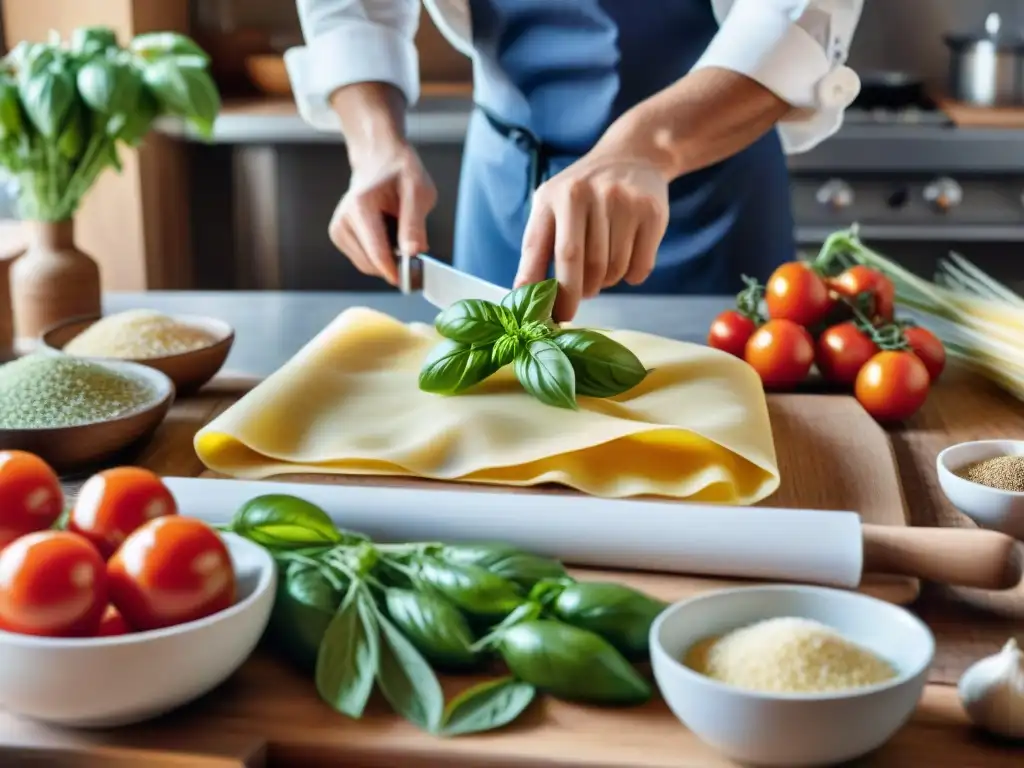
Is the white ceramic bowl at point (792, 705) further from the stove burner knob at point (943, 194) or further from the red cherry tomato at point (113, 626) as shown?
the stove burner knob at point (943, 194)

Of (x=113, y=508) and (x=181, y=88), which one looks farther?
(x=181, y=88)

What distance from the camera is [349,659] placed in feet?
2.21

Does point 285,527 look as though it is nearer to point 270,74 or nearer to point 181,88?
point 181,88

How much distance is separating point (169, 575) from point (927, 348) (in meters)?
0.87

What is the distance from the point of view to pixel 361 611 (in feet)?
2.25

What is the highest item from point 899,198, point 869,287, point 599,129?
point 599,129

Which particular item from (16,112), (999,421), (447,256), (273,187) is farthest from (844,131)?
(16,112)

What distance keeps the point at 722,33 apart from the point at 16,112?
74 cm

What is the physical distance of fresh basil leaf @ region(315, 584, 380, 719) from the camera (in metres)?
0.66

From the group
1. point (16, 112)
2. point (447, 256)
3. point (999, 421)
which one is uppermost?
point (16, 112)

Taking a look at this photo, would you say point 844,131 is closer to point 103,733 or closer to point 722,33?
point 722,33

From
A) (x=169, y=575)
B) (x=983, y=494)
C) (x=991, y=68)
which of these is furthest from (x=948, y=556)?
(x=991, y=68)

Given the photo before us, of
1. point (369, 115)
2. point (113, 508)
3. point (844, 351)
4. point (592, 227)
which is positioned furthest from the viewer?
point (369, 115)

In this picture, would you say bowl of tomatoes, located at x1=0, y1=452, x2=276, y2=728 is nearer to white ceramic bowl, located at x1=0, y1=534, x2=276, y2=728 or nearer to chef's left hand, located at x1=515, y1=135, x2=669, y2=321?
white ceramic bowl, located at x1=0, y1=534, x2=276, y2=728
